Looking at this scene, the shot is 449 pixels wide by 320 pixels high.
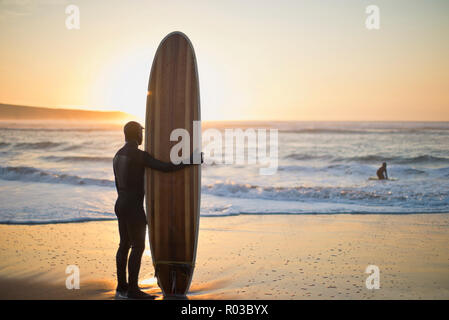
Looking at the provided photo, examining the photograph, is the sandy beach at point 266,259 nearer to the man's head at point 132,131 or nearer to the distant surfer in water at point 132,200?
the distant surfer in water at point 132,200

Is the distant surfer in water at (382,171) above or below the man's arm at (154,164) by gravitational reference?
below

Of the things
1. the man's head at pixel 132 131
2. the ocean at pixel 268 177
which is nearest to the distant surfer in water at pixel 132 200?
the man's head at pixel 132 131

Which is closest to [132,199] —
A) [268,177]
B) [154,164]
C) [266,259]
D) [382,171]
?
[154,164]

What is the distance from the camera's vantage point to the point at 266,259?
4.85 meters

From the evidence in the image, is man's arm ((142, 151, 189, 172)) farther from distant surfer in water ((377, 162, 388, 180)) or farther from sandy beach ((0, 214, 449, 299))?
distant surfer in water ((377, 162, 388, 180))

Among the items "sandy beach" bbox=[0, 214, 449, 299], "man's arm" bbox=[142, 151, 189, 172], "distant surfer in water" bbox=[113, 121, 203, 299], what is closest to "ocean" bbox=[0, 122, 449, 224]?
"sandy beach" bbox=[0, 214, 449, 299]

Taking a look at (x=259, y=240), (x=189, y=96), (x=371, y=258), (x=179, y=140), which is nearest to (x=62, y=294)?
(x=179, y=140)

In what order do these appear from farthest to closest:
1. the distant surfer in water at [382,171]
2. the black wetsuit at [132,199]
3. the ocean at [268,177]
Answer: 1. the distant surfer in water at [382,171]
2. the ocean at [268,177]
3. the black wetsuit at [132,199]

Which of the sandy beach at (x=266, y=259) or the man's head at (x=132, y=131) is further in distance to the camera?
the sandy beach at (x=266, y=259)

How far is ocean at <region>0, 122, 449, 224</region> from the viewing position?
330 inches

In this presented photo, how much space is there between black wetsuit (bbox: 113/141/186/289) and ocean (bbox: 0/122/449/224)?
3.94 metres

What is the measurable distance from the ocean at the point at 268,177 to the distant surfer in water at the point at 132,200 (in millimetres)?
3920

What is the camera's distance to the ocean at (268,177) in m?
8.39
